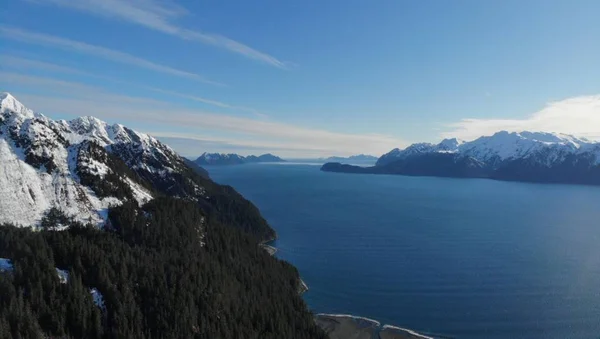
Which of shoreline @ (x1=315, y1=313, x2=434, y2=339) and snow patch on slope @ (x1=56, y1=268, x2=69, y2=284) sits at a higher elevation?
snow patch on slope @ (x1=56, y1=268, x2=69, y2=284)

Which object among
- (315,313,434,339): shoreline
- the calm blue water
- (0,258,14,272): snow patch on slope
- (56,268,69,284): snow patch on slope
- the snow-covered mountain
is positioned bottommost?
(315,313,434,339): shoreline

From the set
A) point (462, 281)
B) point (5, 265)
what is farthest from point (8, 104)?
point (462, 281)

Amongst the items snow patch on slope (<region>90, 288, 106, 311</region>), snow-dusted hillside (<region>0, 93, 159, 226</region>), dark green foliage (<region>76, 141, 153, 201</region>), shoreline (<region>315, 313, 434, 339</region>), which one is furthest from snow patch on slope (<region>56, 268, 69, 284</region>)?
shoreline (<region>315, 313, 434, 339</region>)

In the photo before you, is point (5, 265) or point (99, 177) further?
point (99, 177)

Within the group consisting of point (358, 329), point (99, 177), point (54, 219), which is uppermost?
point (99, 177)

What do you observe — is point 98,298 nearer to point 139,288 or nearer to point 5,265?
point 139,288

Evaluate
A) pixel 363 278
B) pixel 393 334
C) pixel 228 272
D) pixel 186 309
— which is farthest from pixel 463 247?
pixel 186 309

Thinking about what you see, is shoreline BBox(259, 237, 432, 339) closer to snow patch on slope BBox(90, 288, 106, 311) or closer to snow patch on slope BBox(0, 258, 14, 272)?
snow patch on slope BBox(90, 288, 106, 311)
